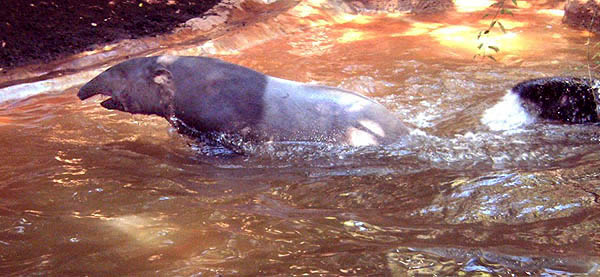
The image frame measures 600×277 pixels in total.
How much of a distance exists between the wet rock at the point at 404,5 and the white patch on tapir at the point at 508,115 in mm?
6529

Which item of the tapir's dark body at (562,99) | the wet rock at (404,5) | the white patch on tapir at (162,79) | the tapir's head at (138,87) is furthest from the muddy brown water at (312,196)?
the wet rock at (404,5)

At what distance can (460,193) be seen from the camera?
144 inches

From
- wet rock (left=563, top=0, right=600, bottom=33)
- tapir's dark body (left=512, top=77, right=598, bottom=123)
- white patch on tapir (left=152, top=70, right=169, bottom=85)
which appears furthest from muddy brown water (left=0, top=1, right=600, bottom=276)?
wet rock (left=563, top=0, right=600, bottom=33)

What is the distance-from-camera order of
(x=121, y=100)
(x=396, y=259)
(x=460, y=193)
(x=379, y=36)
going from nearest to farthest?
(x=396, y=259), (x=460, y=193), (x=121, y=100), (x=379, y=36)

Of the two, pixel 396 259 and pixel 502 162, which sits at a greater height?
pixel 396 259

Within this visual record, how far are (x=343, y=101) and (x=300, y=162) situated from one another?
81 centimetres

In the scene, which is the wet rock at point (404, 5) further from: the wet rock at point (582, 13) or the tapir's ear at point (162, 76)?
the tapir's ear at point (162, 76)

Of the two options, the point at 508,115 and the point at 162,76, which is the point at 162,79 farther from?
the point at 508,115

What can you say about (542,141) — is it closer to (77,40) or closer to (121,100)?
(121,100)

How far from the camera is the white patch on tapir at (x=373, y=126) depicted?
16.9 ft

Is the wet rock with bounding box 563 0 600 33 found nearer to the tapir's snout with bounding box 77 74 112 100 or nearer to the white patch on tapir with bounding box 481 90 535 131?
the white patch on tapir with bounding box 481 90 535 131

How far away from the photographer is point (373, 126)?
17.0 ft

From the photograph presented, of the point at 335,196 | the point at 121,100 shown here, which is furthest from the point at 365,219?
the point at 121,100

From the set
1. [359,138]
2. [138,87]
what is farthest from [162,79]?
[359,138]
